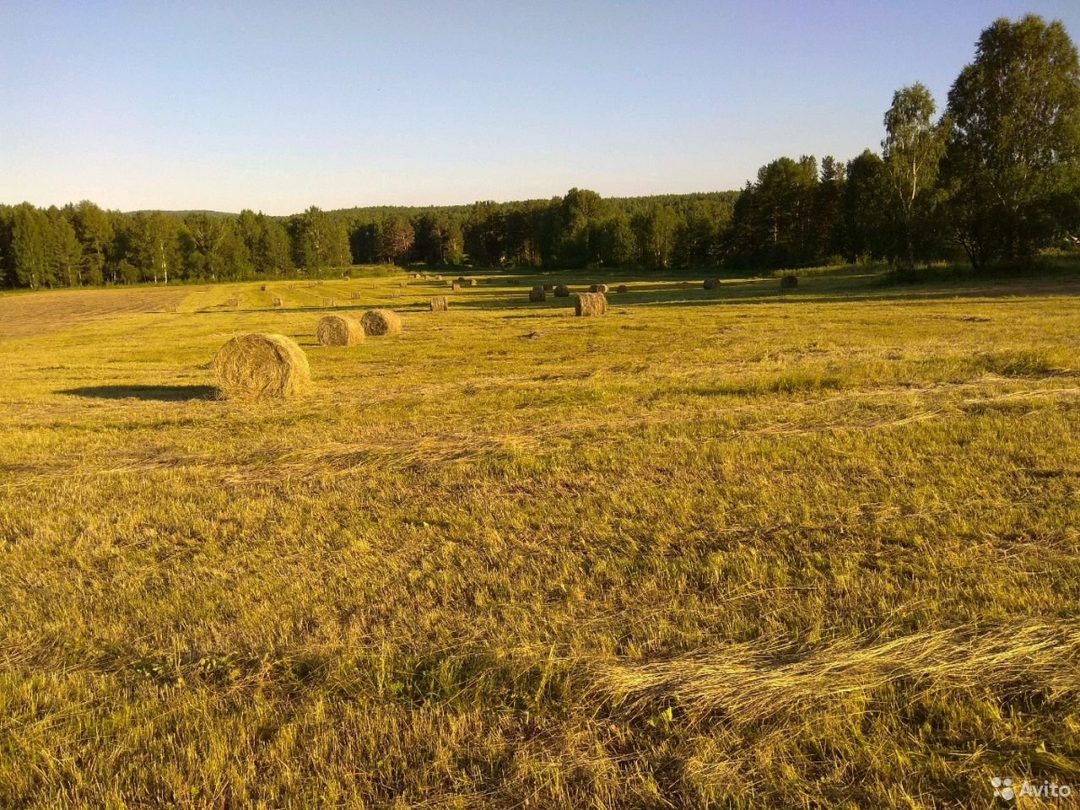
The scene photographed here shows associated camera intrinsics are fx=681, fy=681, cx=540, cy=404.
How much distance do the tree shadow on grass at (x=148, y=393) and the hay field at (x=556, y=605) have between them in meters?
3.47

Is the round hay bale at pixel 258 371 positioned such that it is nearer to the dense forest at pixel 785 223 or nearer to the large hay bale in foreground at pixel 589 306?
Answer: the large hay bale in foreground at pixel 589 306

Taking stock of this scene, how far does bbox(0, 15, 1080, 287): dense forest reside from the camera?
3975cm

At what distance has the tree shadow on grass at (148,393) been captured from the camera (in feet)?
51.1

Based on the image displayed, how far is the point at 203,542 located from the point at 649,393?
8.56m

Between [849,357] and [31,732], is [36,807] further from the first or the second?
[849,357]

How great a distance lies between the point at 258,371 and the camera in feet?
50.9

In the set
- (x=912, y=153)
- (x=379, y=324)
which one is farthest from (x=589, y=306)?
(x=912, y=153)

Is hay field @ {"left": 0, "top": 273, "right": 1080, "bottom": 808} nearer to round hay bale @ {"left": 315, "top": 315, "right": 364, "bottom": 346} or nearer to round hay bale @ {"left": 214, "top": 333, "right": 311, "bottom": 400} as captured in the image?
round hay bale @ {"left": 214, "top": 333, "right": 311, "bottom": 400}

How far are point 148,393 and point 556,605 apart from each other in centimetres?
1469

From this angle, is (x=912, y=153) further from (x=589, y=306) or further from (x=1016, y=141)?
(x=589, y=306)

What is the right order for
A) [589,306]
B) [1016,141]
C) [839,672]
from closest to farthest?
[839,672] < [589,306] < [1016,141]

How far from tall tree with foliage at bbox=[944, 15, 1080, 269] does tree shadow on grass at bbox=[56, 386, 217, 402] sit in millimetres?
44172

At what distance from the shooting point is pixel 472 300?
53.1 metres

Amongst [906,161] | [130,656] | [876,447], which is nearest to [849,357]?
[876,447]
